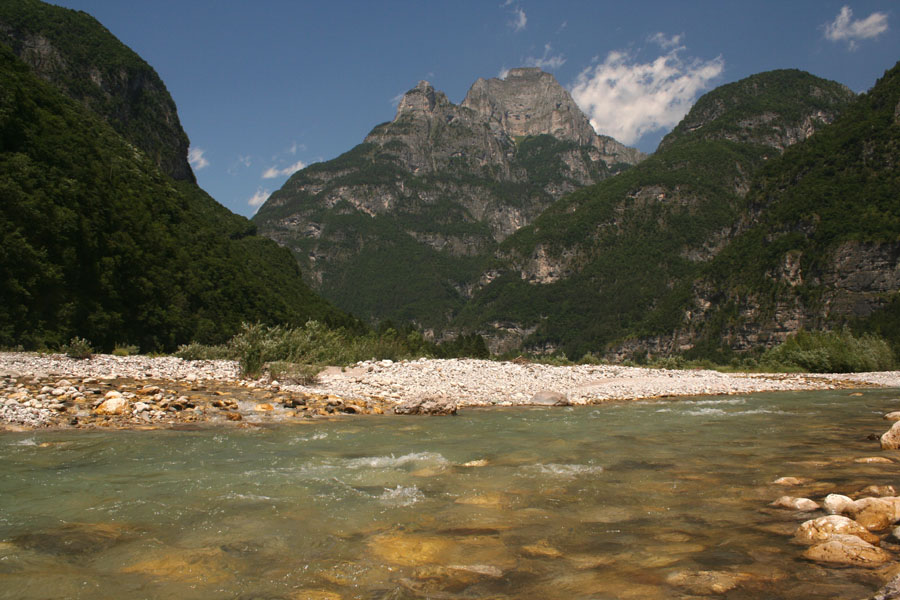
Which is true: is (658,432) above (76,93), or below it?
below

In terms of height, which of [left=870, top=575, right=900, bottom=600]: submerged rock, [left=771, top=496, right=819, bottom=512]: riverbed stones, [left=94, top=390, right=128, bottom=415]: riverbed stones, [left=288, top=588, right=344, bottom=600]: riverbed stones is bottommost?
[left=94, top=390, right=128, bottom=415]: riverbed stones

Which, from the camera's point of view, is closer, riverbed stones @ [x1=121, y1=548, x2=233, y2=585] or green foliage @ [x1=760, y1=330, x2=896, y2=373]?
riverbed stones @ [x1=121, y1=548, x2=233, y2=585]

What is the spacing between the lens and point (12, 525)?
15.4 ft

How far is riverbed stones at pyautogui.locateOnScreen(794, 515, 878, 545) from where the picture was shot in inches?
162

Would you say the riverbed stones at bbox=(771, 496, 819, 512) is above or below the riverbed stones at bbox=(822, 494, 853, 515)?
below

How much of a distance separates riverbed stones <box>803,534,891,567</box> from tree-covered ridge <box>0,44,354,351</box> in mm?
22750

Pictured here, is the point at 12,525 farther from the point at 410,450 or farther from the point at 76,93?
the point at 76,93

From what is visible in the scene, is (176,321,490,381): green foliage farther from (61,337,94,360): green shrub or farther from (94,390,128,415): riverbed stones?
(94,390,128,415): riverbed stones

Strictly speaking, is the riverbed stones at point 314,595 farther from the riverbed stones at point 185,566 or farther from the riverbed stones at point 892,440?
the riverbed stones at point 892,440

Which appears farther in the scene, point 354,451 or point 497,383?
point 497,383

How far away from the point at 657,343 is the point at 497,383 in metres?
134

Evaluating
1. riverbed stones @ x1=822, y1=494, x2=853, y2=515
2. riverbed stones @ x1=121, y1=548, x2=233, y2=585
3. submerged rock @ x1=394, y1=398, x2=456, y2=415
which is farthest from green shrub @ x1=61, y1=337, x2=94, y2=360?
riverbed stones @ x1=822, y1=494, x2=853, y2=515

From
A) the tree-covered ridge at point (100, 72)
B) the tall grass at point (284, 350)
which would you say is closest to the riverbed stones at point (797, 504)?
the tall grass at point (284, 350)

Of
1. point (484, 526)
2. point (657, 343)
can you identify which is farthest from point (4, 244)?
point (657, 343)
